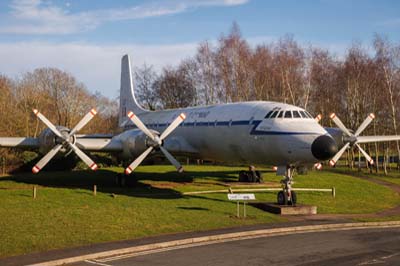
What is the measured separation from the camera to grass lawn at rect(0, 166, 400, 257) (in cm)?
1730

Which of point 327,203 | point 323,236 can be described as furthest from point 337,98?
point 323,236

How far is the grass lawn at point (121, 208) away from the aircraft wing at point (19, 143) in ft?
8.08

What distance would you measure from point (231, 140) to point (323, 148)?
6.72 m

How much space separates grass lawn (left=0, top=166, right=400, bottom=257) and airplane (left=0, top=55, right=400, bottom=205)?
201 centimetres

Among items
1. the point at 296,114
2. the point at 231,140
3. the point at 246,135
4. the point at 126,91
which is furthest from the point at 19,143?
the point at 126,91

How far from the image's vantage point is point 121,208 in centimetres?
2255

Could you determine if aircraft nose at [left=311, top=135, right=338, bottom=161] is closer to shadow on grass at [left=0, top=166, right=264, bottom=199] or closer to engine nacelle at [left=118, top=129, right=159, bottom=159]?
shadow on grass at [left=0, top=166, right=264, bottom=199]

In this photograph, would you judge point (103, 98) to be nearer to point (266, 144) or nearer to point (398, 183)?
point (398, 183)

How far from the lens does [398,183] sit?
44.1 meters

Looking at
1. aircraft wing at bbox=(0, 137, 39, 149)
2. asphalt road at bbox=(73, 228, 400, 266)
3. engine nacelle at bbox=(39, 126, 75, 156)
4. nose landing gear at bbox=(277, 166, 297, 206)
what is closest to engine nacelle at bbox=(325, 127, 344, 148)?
nose landing gear at bbox=(277, 166, 297, 206)

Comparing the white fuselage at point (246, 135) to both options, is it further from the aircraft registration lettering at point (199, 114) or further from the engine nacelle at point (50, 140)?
the engine nacelle at point (50, 140)

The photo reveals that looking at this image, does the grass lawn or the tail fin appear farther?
the tail fin

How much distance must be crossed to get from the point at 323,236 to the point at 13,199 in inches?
571

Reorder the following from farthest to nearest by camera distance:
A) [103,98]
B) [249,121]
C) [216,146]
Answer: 1. [103,98]
2. [216,146]
3. [249,121]
